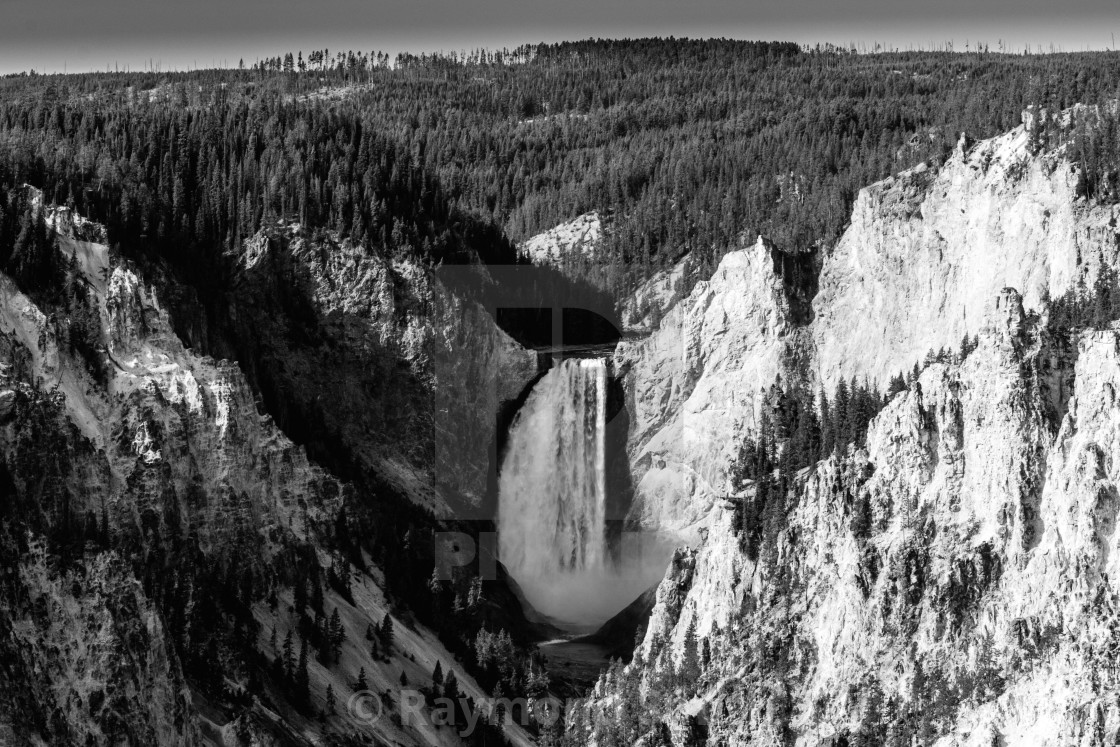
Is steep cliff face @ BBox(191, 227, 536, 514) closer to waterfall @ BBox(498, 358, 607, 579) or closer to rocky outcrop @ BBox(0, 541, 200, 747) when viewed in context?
waterfall @ BBox(498, 358, 607, 579)

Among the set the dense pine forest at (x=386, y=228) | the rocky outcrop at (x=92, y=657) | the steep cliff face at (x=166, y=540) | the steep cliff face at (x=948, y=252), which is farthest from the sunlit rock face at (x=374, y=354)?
the rocky outcrop at (x=92, y=657)

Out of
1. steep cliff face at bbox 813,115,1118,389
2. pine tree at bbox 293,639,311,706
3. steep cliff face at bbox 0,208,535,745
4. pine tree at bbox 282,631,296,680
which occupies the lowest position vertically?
pine tree at bbox 293,639,311,706

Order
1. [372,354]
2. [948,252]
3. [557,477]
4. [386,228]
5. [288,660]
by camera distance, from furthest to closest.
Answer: [557,477]
[386,228]
[372,354]
[948,252]
[288,660]

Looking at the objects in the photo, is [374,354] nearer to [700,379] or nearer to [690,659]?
[700,379]

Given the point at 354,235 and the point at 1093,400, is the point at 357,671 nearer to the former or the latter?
the point at 354,235

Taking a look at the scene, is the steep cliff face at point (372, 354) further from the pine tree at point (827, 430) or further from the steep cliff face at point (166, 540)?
the pine tree at point (827, 430)

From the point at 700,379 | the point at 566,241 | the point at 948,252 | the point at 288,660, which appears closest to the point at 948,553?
the point at 948,252

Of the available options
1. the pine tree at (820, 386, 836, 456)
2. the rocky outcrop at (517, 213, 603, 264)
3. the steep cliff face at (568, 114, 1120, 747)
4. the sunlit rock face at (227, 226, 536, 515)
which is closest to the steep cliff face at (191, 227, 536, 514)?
the sunlit rock face at (227, 226, 536, 515)
